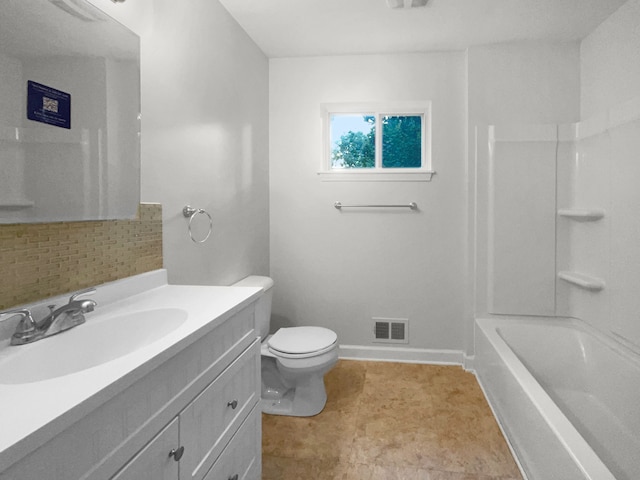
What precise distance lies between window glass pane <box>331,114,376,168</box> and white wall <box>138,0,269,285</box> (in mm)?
604

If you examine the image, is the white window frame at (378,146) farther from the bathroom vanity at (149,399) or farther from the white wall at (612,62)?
the bathroom vanity at (149,399)

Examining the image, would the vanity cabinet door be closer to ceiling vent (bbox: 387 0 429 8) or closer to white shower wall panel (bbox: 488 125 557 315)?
ceiling vent (bbox: 387 0 429 8)

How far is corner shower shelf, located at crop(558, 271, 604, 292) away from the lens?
7.83 feet

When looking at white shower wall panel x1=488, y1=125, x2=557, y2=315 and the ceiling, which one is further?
white shower wall panel x1=488, y1=125, x2=557, y2=315

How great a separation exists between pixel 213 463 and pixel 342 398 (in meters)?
1.42

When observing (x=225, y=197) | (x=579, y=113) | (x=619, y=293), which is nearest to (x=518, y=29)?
(x=579, y=113)

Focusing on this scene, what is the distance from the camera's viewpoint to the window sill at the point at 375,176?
2889mm

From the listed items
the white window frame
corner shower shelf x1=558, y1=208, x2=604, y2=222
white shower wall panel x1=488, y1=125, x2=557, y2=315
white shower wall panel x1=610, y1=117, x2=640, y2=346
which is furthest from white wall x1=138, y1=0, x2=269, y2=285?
white shower wall panel x1=610, y1=117, x2=640, y2=346

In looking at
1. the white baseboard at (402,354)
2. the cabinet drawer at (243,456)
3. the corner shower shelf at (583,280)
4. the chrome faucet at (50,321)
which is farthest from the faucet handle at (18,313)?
the corner shower shelf at (583,280)

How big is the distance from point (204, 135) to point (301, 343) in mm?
1245

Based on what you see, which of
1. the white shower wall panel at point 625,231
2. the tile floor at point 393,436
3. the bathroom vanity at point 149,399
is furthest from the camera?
the white shower wall panel at point 625,231

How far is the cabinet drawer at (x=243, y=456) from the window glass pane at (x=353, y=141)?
6.85 ft

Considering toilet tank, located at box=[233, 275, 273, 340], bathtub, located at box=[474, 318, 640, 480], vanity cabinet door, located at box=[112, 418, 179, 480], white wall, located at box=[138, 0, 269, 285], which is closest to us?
vanity cabinet door, located at box=[112, 418, 179, 480]

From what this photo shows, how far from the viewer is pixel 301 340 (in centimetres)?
225
